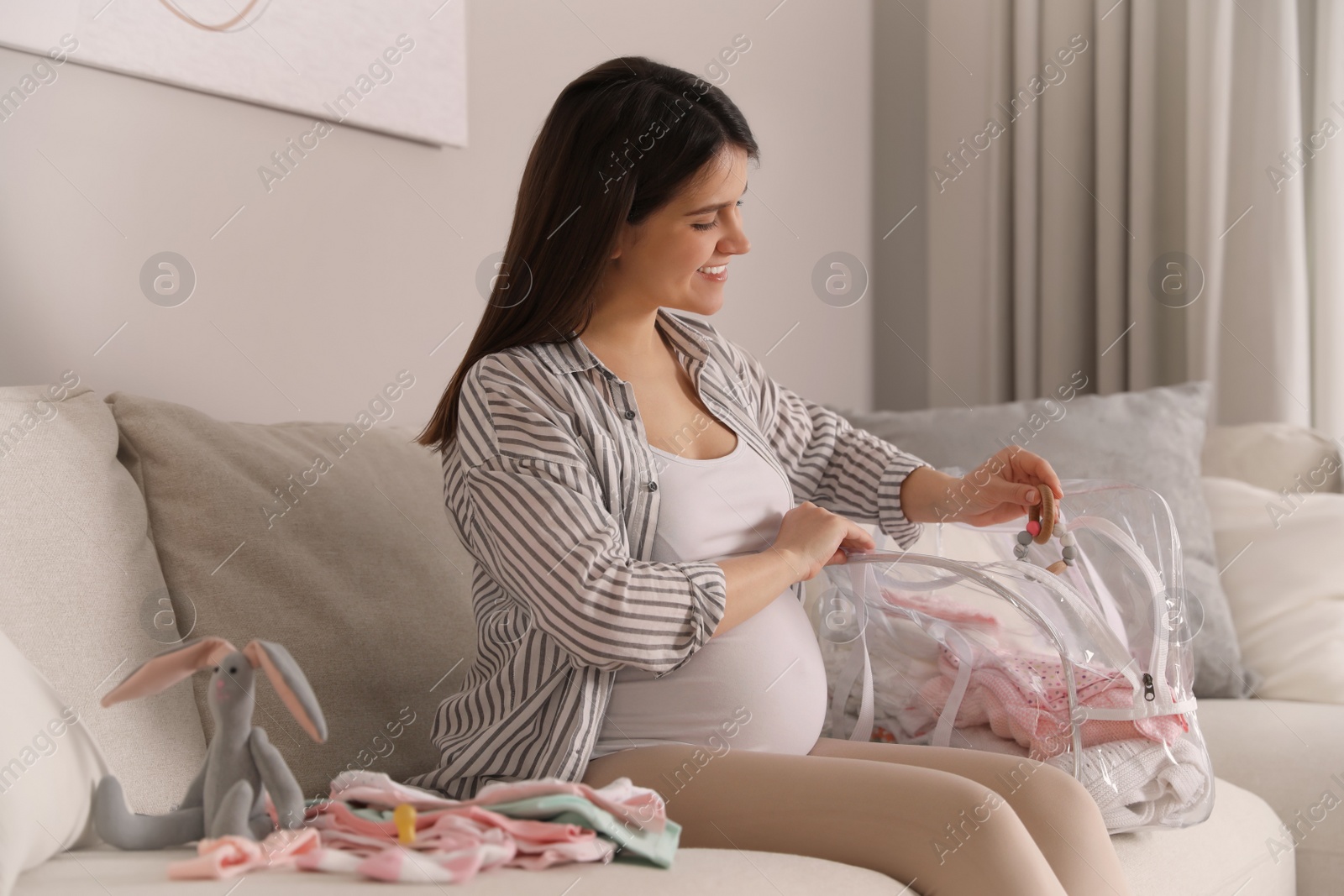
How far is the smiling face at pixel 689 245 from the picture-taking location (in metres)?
1.29

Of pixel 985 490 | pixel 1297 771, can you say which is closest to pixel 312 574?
pixel 985 490

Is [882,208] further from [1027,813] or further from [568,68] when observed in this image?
[1027,813]

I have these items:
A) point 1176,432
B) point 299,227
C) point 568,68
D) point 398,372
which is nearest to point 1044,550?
point 1176,432

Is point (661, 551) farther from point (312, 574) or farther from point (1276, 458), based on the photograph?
point (1276, 458)

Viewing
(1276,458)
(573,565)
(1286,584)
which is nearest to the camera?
(573,565)

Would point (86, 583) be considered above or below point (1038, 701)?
above

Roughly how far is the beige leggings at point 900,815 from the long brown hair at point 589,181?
0.48 m

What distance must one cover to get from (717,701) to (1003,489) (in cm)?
45

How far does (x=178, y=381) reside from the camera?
1508 millimetres

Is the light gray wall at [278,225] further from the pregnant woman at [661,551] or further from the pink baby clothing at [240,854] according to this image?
the pink baby clothing at [240,854]

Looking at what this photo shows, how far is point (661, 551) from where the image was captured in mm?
1235

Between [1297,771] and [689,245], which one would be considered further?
[1297,771]

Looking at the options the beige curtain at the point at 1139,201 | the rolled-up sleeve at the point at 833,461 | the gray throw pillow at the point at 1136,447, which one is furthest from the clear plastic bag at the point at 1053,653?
the beige curtain at the point at 1139,201

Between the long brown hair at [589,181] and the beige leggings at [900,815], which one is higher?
the long brown hair at [589,181]
